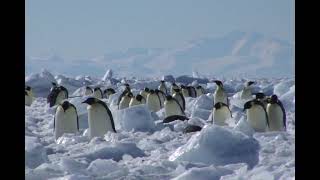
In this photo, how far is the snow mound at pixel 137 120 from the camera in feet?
30.6

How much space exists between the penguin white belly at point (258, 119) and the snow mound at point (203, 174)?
4844mm

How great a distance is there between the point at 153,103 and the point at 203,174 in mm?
11115

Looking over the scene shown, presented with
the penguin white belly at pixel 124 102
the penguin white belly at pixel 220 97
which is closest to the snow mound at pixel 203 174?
the penguin white belly at pixel 124 102

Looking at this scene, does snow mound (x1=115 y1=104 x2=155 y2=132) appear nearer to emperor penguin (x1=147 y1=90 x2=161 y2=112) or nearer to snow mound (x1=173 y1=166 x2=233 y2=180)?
snow mound (x1=173 y1=166 x2=233 y2=180)

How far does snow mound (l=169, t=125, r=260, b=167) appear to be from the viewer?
555 centimetres

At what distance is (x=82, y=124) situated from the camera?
1101cm

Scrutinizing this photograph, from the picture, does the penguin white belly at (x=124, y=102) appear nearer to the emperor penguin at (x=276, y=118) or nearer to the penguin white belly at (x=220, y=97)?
Answer: the penguin white belly at (x=220, y=97)

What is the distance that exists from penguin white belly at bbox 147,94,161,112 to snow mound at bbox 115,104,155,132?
18.2ft

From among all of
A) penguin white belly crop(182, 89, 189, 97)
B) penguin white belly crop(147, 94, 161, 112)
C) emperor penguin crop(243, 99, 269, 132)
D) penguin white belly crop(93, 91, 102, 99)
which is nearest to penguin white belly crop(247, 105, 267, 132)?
emperor penguin crop(243, 99, 269, 132)
